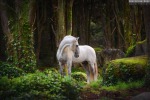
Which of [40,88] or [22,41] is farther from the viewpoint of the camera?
[22,41]

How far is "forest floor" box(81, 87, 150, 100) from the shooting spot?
15.0 metres

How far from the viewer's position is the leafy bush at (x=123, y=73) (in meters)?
17.9

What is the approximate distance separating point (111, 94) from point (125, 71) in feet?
7.59

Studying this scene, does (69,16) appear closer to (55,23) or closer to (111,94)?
(55,23)

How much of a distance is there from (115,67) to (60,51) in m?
2.94

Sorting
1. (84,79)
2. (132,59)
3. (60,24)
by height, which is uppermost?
(60,24)

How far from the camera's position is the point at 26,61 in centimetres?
2072

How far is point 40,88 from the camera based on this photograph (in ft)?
44.6

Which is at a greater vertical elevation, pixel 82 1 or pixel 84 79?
pixel 82 1

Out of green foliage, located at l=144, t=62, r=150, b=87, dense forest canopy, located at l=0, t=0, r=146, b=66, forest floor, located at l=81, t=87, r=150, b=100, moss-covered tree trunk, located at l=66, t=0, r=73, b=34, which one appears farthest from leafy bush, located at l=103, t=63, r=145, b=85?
moss-covered tree trunk, located at l=66, t=0, r=73, b=34

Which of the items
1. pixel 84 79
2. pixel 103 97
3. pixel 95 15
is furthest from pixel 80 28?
pixel 103 97

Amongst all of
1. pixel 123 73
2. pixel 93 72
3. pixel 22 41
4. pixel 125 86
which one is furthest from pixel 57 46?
pixel 125 86

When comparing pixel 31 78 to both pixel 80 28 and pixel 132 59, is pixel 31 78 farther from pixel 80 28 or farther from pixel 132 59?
pixel 80 28

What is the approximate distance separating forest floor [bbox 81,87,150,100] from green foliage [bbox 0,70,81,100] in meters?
1.42
